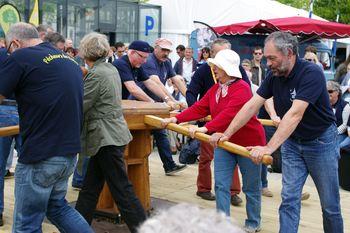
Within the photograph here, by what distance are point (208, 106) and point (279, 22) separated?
12.2 m

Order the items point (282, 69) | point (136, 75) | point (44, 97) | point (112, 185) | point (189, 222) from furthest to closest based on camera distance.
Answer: point (136, 75) < point (112, 185) < point (282, 69) < point (44, 97) < point (189, 222)

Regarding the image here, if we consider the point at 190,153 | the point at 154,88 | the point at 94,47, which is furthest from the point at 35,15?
the point at 94,47

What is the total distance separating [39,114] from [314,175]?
2103 millimetres

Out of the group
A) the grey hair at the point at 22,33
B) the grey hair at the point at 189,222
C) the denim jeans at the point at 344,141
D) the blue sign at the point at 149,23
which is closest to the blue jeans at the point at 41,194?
the grey hair at the point at 22,33

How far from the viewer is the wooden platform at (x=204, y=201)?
566 centimetres

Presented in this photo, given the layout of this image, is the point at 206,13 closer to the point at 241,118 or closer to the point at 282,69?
the point at 241,118

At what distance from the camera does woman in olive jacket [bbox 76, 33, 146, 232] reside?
4.56 m

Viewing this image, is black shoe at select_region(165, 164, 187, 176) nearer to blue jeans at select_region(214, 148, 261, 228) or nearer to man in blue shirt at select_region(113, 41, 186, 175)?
man in blue shirt at select_region(113, 41, 186, 175)

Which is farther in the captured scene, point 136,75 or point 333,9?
point 333,9

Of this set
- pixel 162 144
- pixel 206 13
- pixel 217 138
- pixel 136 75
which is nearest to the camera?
pixel 217 138

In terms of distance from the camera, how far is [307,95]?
13.1ft

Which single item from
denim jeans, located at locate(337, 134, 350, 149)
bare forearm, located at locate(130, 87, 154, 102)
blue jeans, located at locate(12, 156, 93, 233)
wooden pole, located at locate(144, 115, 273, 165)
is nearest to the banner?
bare forearm, located at locate(130, 87, 154, 102)

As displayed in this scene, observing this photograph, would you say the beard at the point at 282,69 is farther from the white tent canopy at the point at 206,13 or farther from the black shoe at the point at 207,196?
the white tent canopy at the point at 206,13

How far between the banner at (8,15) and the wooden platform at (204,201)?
7.04 meters
